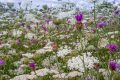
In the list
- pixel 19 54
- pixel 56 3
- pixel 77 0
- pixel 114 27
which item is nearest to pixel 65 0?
pixel 56 3

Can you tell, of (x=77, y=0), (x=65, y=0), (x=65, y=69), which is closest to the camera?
(x=65, y=69)

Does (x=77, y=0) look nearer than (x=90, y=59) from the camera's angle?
No

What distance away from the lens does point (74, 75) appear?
20.3ft

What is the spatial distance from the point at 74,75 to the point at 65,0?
31836 millimetres

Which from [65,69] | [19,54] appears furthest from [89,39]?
[65,69]

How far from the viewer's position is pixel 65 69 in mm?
7711

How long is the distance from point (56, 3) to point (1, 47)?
27677 mm

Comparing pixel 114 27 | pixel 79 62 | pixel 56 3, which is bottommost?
pixel 56 3

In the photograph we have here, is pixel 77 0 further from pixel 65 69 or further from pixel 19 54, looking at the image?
pixel 65 69

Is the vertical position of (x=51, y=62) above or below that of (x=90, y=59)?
below

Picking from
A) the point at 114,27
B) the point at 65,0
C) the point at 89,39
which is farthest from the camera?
the point at 65,0

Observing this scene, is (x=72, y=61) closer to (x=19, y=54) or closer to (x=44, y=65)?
(x=44, y=65)

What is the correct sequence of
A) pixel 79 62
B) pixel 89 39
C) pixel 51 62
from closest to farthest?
1. pixel 79 62
2. pixel 51 62
3. pixel 89 39

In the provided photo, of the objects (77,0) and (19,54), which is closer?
(19,54)
